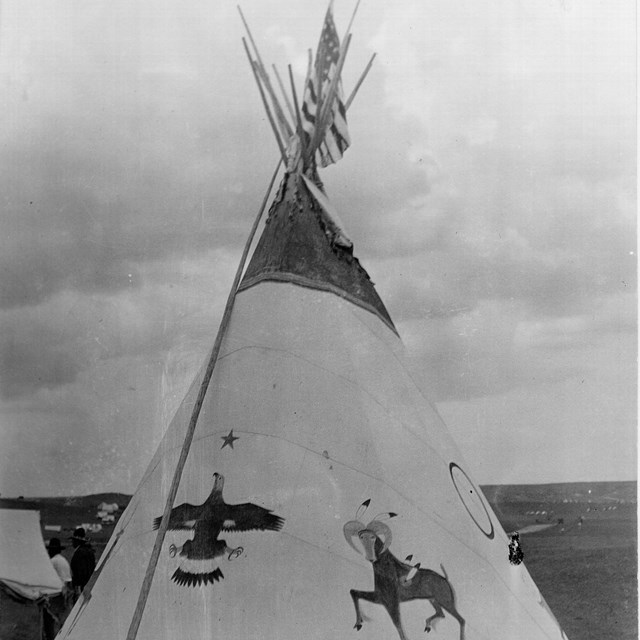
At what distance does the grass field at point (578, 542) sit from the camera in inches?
234

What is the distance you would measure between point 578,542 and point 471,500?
10.5ft

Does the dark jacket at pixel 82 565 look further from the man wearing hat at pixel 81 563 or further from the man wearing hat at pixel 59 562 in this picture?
the man wearing hat at pixel 59 562

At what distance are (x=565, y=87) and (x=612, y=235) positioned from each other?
1.15 metres

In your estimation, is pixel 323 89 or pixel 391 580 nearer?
pixel 391 580

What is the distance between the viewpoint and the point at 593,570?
7.10 m

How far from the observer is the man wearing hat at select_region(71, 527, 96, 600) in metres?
5.98

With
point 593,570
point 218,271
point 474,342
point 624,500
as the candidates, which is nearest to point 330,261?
point 218,271

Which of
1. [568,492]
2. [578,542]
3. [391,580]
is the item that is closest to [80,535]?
[391,580]

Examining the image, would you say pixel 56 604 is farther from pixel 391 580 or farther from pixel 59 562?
pixel 391 580

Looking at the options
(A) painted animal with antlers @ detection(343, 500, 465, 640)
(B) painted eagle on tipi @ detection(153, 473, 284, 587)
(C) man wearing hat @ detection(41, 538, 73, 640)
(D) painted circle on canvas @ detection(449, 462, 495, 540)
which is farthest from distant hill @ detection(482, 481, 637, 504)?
(C) man wearing hat @ detection(41, 538, 73, 640)

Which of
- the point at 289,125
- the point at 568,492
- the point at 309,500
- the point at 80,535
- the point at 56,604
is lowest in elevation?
the point at 56,604

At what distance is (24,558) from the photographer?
5961 mm

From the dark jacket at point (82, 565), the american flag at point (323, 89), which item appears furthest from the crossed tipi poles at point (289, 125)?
the dark jacket at point (82, 565)

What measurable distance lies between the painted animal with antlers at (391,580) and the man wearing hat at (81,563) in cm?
258
